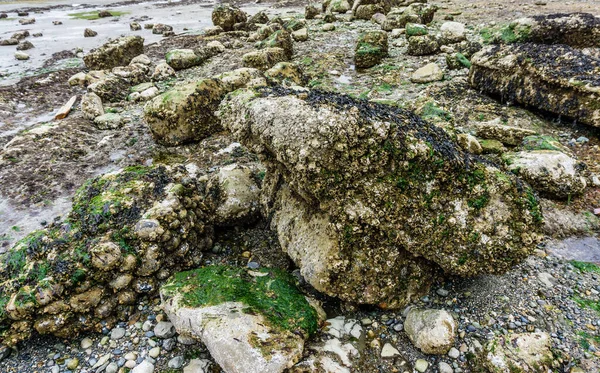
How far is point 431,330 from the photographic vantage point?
3.24 m

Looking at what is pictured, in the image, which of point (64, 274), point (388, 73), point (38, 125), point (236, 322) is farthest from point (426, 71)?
point (38, 125)

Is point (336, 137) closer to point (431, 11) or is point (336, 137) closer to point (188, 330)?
point (188, 330)

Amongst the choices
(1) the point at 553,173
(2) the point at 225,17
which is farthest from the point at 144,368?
(2) the point at 225,17

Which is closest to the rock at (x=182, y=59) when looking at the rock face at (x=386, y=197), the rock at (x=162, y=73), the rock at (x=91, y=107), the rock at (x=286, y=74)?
the rock at (x=162, y=73)

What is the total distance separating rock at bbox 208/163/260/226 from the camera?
16.1 feet

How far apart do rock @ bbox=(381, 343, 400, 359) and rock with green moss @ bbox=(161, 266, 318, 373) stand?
70cm

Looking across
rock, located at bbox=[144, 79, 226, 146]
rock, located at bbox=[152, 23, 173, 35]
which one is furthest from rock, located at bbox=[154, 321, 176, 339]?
rock, located at bbox=[152, 23, 173, 35]

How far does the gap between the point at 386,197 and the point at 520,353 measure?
5.98 feet

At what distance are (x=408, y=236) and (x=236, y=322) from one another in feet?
6.21

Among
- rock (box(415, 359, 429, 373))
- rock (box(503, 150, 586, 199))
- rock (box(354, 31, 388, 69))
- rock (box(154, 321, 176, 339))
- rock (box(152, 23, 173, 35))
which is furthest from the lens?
rock (box(152, 23, 173, 35))

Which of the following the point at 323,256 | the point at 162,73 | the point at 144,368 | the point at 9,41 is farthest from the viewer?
the point at 9,41

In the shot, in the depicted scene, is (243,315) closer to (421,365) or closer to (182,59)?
(421,365)

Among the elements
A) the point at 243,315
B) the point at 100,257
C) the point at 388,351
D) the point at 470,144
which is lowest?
the point at 388,351

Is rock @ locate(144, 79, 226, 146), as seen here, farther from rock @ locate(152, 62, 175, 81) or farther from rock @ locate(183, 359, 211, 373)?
rock @ locate(183, 359, 211, 373)
